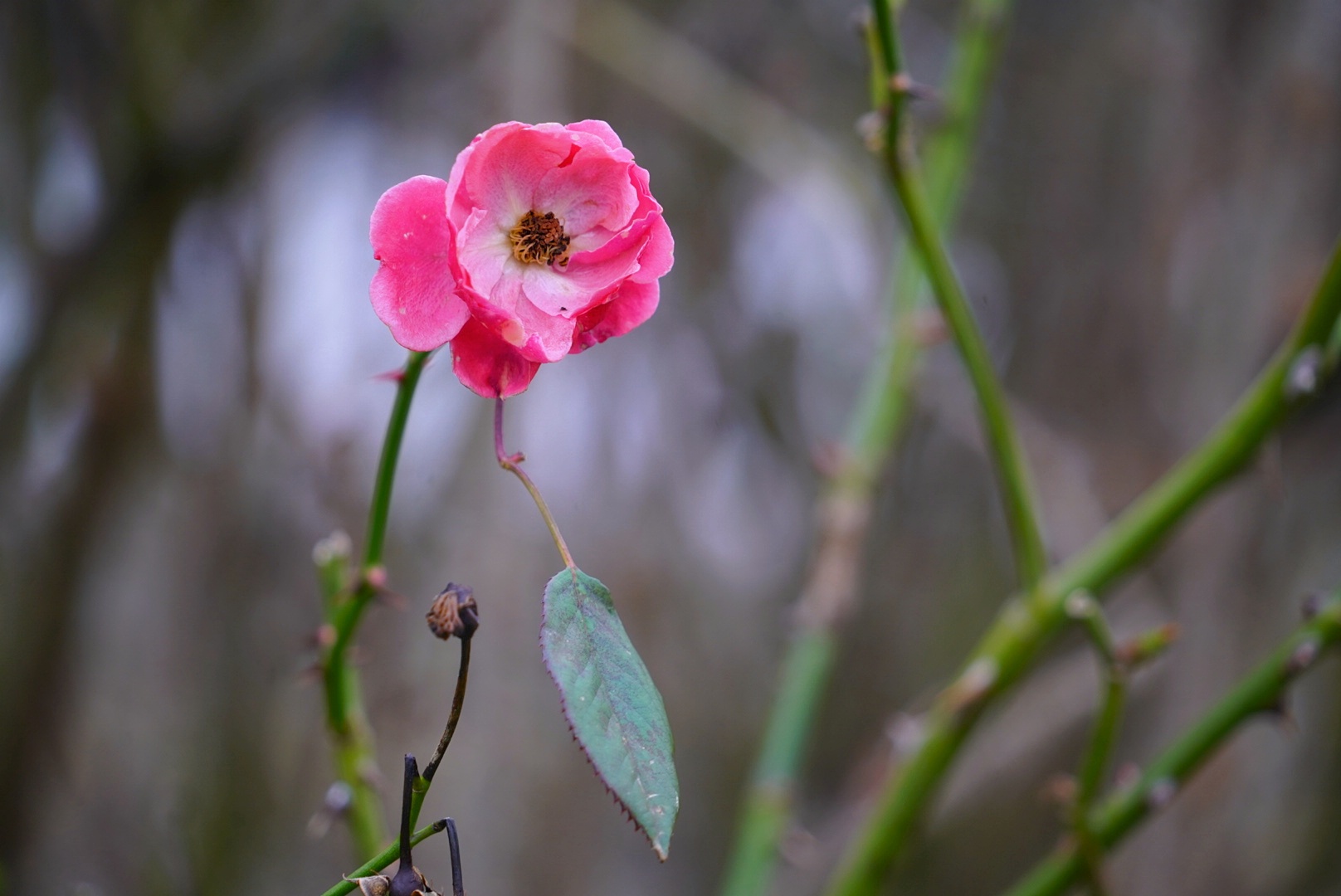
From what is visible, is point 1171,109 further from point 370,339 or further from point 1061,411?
point 370,339

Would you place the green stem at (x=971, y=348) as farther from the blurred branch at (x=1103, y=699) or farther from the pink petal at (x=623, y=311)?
the pink petal at (x=623, y=311)

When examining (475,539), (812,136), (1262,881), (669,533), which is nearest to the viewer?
(1262,881)

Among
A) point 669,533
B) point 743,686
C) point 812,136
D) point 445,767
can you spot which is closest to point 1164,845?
point 743,686

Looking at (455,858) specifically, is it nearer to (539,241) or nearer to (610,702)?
(610,702)

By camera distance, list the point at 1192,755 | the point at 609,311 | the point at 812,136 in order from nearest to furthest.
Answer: the point at 609,311
the point at 1192,755
the point at 812,136

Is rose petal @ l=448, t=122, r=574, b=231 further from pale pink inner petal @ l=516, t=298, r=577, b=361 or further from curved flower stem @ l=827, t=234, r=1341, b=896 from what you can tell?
curved flower stem @ l=827, t=234, r=1341, b=896

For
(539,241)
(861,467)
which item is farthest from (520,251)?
(861,467)
